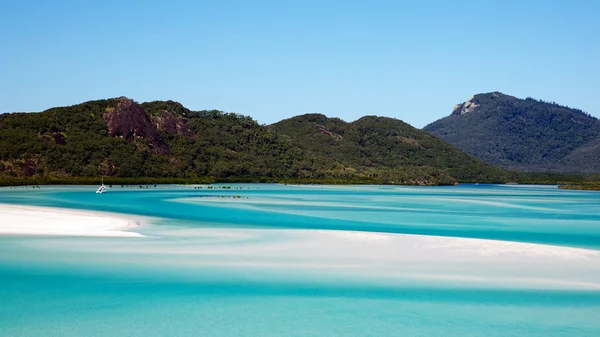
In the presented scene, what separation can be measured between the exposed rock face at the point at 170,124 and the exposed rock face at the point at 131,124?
30.7 feet

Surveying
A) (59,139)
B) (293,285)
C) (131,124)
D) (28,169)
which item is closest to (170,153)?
(131,124)

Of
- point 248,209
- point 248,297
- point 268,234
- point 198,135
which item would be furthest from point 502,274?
point 198,135

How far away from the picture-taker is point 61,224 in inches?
1344

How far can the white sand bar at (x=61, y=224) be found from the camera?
30.6m

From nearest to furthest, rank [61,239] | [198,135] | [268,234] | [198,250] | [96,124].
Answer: [198,250], [61,239], [268,234], [96,124], [198,135]

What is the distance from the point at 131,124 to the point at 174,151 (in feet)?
38.4

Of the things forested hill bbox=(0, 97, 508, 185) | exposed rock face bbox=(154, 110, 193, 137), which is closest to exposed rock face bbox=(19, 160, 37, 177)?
forested hill bbox=(0, 97, 508, 185)

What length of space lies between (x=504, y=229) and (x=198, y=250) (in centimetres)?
2001

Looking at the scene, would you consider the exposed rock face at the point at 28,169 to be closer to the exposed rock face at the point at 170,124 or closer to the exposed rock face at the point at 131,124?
the exposed rock face at the point at 131,124

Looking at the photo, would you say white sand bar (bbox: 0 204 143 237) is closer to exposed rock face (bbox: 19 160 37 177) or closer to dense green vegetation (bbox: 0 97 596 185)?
dense green vegetation (bbox: 0 97 596 185)

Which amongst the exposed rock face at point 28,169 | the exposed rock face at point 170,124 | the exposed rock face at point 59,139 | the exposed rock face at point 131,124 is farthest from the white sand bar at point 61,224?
the exposed rock face at point 170,124

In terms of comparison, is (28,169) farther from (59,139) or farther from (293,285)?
(293,285)

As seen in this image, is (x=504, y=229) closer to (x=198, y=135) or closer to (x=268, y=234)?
(x=268, y=234)

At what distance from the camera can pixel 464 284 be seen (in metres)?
20.0
